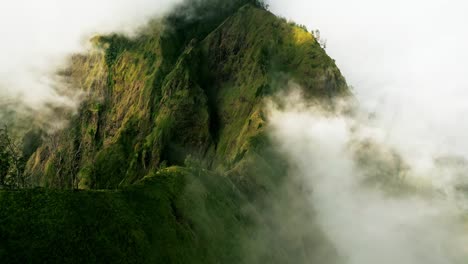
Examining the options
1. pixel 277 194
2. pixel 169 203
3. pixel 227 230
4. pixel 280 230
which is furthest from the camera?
pixel 277 194

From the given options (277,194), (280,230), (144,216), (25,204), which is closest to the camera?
(25,204)

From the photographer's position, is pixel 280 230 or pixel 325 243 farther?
pixel 325 243

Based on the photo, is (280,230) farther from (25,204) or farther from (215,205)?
(25,204)

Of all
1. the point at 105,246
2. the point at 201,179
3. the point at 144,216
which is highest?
the point at 201,179

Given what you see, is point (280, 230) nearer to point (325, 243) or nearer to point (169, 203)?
point (325, 243)

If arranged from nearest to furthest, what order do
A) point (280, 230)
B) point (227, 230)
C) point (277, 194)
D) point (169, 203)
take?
point (169, 203)
point (227, 230)
point (280, 230)
point (277, 194)

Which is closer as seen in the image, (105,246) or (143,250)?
(105,246)

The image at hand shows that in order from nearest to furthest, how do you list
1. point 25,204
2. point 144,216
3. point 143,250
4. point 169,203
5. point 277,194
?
point 25,204 < point 143,250 < point 144,216 < point 169,203 < point 277,194

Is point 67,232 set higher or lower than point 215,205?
lower

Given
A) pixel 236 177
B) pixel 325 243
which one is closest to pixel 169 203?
pixel 236 177

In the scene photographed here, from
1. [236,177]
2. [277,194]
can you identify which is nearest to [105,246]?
[236,177]
